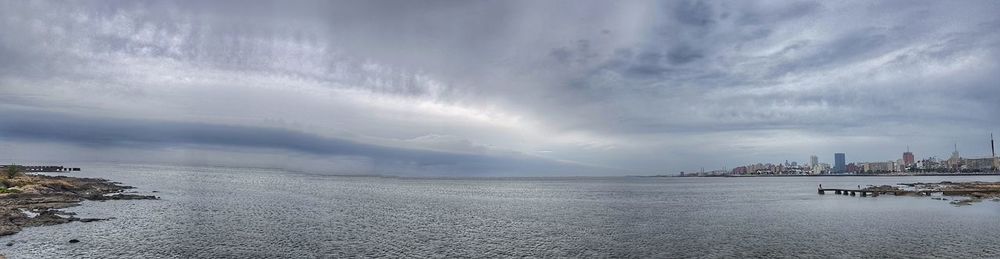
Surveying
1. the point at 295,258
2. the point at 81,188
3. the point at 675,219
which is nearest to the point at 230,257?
the point at 295,258

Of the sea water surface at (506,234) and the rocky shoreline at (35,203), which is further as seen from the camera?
the rocky shoreline at (35,203)

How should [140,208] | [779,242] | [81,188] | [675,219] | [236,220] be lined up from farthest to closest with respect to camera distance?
[81,188] → [140,208] → [675,219] → [236,220] → [779,242]

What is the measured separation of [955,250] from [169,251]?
259ft

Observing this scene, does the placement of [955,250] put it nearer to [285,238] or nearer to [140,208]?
[285,238]

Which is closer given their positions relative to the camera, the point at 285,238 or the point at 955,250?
the point at 955,250

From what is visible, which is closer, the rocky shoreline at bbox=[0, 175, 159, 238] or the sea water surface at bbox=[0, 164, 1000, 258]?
the sea water surface at bbox=[0, 164, 1000, 258]

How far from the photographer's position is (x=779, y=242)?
59625 millimetres

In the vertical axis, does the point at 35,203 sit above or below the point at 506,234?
above

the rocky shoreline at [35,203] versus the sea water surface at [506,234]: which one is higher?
the rocky shoreline at [35,203]

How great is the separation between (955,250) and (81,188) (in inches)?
6530

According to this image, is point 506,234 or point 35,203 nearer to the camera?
point 506,234

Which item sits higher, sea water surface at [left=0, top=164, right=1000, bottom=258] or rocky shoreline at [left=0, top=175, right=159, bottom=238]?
rocky shoreline at [left=0, top=175, right=159, bottom=238]

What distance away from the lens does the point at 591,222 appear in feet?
270

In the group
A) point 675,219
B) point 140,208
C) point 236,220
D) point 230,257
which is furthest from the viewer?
point 140,208
